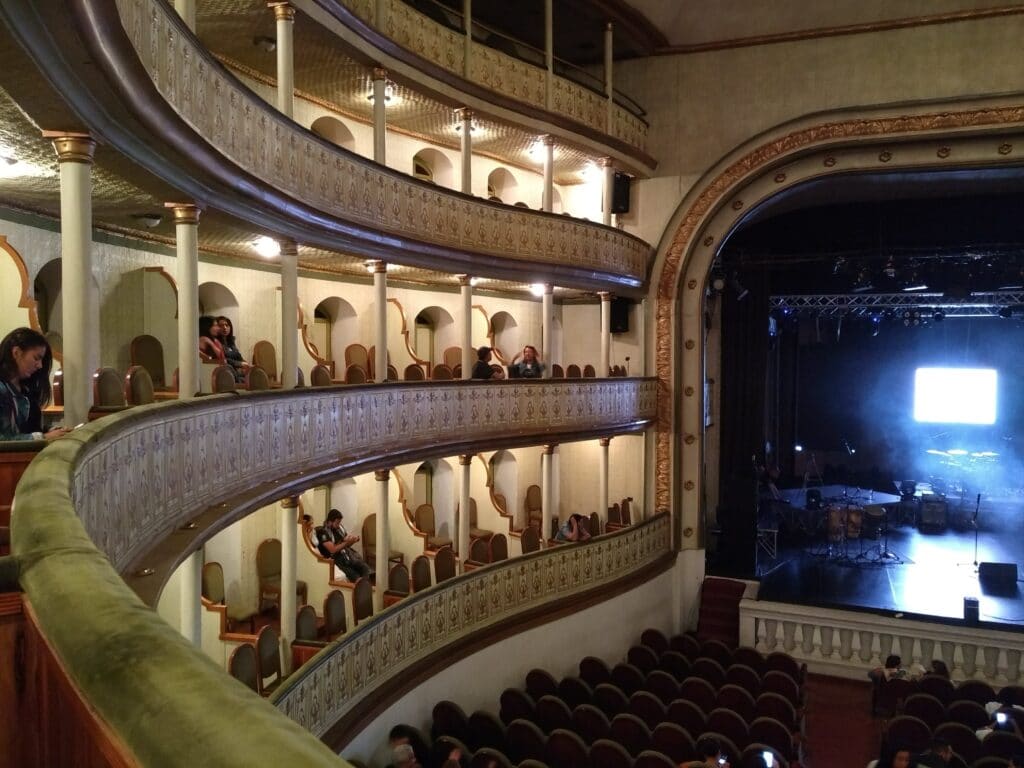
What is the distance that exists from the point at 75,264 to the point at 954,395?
79.7ft

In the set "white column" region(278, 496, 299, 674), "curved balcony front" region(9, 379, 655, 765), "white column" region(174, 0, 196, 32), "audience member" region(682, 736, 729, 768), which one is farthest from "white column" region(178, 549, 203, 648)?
"audience member" region(682, 736, 729, 768)

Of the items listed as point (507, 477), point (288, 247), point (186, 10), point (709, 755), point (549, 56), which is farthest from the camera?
point (507, 477)

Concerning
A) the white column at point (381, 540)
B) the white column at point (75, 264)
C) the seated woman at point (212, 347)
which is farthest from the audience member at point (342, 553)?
the white column at point (75, 264)

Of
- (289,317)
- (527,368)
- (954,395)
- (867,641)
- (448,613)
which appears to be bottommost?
(867,641)

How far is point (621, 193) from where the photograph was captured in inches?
690

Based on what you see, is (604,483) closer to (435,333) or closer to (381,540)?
(435,333)

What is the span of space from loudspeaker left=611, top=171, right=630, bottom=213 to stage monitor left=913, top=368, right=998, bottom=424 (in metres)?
12.2

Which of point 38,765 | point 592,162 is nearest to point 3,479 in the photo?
point 38,765

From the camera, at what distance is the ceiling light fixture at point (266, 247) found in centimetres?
1027

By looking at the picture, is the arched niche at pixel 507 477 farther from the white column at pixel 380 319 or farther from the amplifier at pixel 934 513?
the amplifier at pixel 934 513

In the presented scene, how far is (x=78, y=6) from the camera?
4.13 metres

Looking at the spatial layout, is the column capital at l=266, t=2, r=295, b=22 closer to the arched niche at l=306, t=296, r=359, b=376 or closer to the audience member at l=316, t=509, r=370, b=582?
the arched niche at l=306, t=296, r=359, b=376

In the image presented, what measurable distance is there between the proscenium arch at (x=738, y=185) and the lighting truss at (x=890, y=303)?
391 cm

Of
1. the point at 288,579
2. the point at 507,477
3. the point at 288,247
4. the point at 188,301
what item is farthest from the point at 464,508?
the point at 188,301
